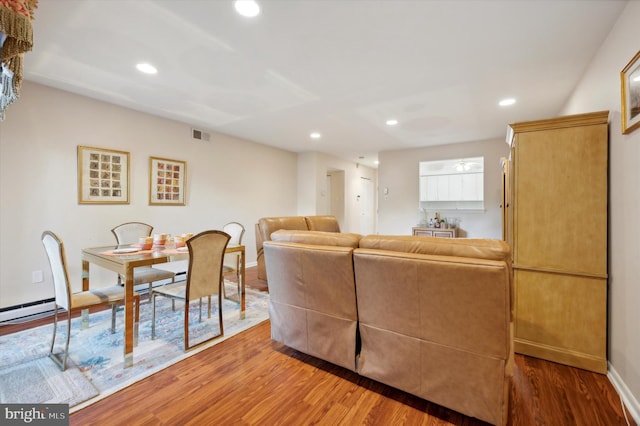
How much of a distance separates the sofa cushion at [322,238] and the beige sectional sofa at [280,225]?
157 cm

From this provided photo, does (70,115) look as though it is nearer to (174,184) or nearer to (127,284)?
(174,184)

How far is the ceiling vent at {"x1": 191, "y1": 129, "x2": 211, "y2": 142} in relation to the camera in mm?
4468

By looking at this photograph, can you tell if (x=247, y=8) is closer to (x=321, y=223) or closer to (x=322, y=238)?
(x=322, y=238)

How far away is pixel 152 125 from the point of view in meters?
3.94

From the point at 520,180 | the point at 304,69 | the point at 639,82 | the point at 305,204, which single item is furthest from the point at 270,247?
the point at 305,204

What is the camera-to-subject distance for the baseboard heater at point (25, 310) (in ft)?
9.10

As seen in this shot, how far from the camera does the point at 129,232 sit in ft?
10.2

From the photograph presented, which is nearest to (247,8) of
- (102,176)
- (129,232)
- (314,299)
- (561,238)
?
(314,299)

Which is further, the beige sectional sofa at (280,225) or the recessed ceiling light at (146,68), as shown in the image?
the beige sectional sofa at (280,225)

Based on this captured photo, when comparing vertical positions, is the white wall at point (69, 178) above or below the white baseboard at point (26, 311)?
above

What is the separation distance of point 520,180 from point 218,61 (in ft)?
9.07

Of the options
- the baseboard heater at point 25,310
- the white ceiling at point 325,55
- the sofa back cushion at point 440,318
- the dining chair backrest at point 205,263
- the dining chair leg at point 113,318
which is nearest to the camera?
the sofa back cushion at point 440,318

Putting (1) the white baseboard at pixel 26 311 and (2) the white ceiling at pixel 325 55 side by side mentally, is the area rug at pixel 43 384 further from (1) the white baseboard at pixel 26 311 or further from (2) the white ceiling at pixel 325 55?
(2) the white ceiling at pixel 325 55

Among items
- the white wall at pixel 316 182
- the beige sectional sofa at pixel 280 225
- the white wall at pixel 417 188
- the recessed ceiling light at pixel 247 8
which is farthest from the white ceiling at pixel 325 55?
the white wall at pixel 316 182
